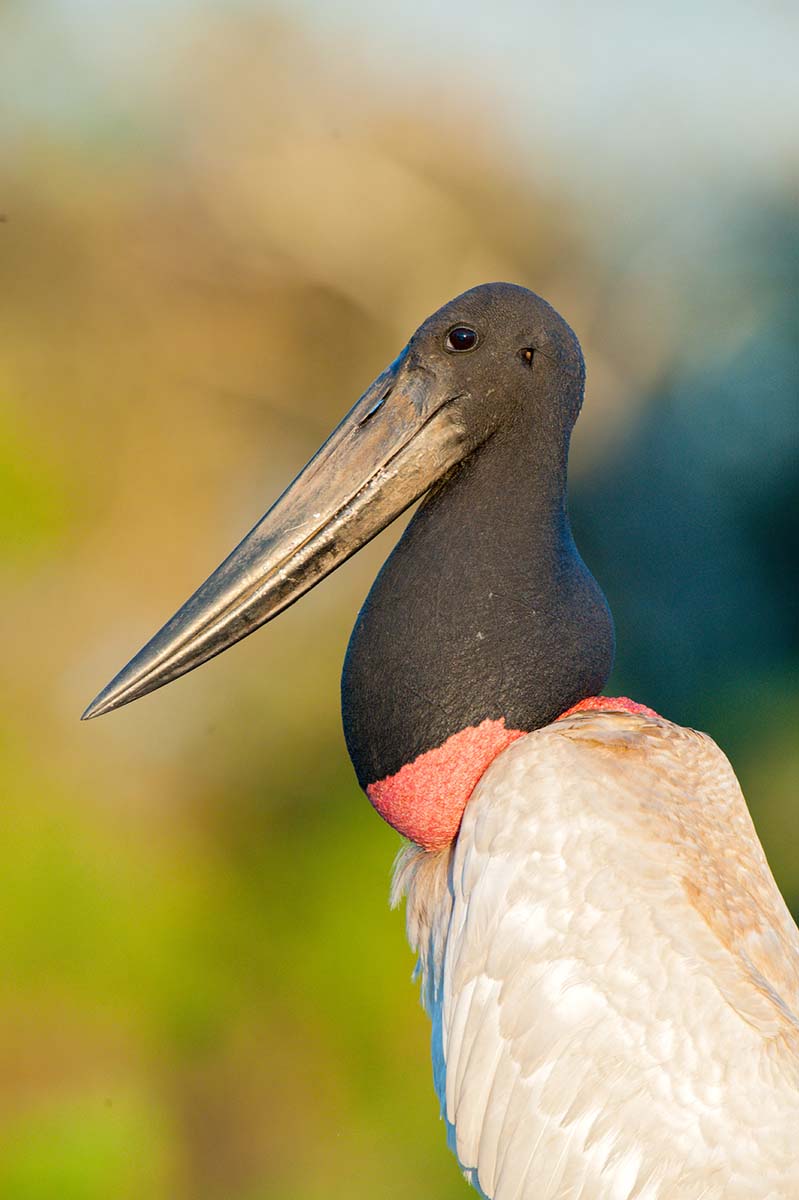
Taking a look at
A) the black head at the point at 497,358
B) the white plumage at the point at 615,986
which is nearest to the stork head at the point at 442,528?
the black head at the point at 497,358

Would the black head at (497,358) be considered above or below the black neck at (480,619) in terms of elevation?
above

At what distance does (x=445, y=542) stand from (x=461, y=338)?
0.23 m

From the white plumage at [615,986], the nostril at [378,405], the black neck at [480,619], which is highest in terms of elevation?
the nostril at [378,405]

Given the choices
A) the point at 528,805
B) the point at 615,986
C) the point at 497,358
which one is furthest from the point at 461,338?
the point at 615,986

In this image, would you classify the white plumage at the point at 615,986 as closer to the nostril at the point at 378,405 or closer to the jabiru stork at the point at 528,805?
the jabiru stork at the point at 528,805

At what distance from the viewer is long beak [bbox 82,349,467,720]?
1482 millimetres

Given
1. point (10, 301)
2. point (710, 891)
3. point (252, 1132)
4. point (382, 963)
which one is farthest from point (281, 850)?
point (710, 891)

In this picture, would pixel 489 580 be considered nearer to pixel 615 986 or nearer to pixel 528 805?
pixel 528 805

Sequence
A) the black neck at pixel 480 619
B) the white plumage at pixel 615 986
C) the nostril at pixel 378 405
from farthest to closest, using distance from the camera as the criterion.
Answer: the nostril at pixel 378 405 < the black neck at pixel 480 619 < the white plumage at pixel 615 986

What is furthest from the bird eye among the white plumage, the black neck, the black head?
the white plumage

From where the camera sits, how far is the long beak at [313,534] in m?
1.48

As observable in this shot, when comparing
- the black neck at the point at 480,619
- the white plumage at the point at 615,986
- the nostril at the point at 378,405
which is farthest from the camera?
the nostril at the point at 378,405

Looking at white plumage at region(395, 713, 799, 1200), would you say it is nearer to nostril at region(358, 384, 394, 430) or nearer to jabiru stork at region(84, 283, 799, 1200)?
jabiru stork at region(84, 283, 799, 1200)

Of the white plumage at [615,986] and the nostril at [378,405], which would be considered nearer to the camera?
the white plumage at [615,986]
